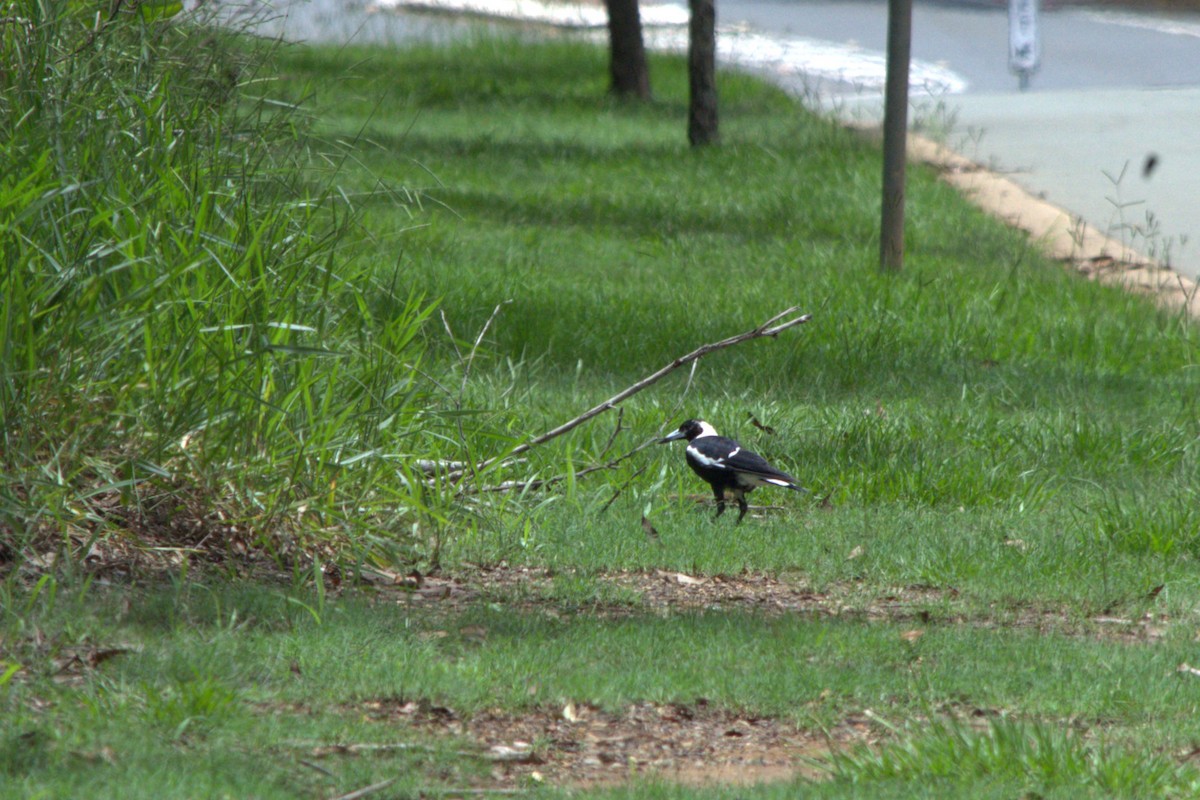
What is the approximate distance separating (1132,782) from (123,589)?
283 centimetres

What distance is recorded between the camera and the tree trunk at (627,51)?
16.7 meters

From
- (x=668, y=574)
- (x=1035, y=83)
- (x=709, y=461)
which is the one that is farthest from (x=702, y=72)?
(x=668, y=574)

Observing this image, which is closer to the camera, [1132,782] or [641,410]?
[1132,782]

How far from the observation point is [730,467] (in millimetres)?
6145

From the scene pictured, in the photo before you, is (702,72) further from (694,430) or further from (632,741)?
(632,741)

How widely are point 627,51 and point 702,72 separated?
11.5 feet

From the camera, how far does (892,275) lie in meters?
9.81

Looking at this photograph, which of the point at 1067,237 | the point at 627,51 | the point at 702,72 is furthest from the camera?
the point at 627,51

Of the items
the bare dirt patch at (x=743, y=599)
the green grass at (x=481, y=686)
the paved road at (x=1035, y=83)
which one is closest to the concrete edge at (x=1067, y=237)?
the paved road at (x=1035, y=83)

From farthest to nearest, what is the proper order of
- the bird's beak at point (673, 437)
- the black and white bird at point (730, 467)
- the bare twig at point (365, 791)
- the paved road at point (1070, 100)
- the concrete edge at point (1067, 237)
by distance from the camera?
the paved road at point (1070, 100)
the concrete edge at point (1067, 237)
the bird's beak at point (673, 437)
the black and white bird at point (730, 467)
the bare twig at point (365, 791)

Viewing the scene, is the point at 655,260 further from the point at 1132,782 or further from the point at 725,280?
the point at 1132,782

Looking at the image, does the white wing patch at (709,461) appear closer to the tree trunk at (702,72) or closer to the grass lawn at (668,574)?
the grass lawn at (668,574)

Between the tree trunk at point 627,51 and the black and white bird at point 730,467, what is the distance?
11139mm

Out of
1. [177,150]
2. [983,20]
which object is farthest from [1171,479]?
[983,20]
